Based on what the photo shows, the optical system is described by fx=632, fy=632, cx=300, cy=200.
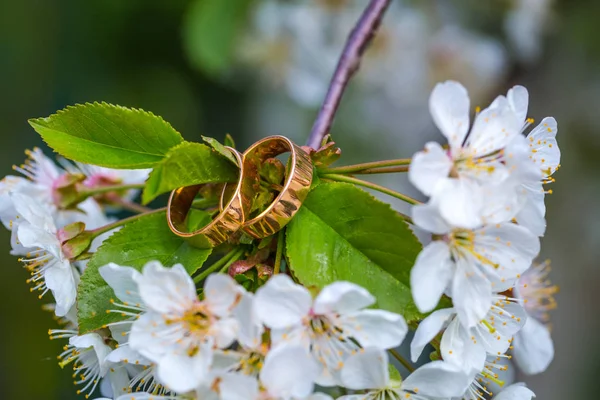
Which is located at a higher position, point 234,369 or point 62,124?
point 62,124

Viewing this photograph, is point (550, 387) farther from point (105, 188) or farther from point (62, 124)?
point (62, 124)

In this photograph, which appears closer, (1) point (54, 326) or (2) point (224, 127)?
(1) point (54, 326)

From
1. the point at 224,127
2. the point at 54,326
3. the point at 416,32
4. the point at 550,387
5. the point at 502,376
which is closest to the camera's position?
the point at 502,376

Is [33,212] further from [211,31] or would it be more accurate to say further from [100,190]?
[211,31]

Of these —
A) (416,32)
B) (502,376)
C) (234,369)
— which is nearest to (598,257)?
(416,32)

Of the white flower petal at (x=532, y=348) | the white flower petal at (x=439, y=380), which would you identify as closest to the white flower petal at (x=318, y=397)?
the white flower petal at (x=439, y=380)
